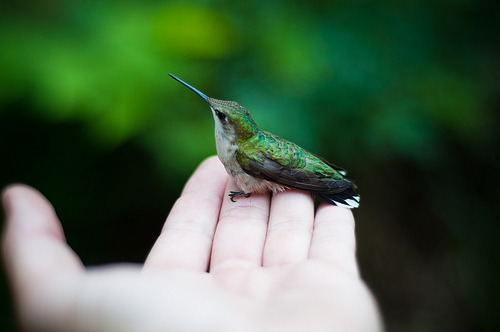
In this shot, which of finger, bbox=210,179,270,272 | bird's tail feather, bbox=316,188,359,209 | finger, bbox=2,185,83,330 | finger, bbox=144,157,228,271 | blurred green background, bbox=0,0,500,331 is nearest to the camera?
finger, bbox=2,185,83,330

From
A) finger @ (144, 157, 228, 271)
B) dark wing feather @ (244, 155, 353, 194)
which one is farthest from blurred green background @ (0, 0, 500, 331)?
dark wing feather @ (244, 155, 353, 194)

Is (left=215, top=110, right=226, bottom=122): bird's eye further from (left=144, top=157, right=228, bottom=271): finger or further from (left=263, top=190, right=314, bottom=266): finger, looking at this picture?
(left=263, top=190, right=314, bottom=266): finger

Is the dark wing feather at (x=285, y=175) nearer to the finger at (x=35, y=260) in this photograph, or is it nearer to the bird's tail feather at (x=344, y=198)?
the bird's tail feather at (x=344, y=198)

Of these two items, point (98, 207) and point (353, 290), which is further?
point (98, 207)

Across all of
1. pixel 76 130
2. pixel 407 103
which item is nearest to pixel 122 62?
pixel 76 130

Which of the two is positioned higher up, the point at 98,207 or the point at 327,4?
the point at 327,4

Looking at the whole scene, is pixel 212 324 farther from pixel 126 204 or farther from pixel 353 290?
pixel 126 204

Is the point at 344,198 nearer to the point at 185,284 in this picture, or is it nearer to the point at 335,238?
the point at 335,238
